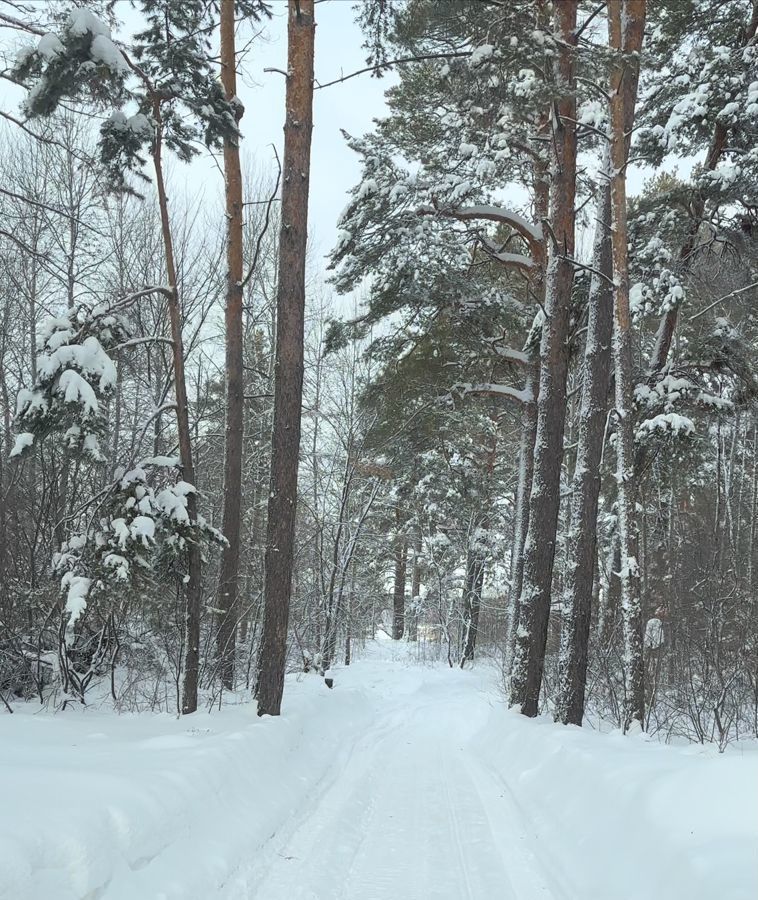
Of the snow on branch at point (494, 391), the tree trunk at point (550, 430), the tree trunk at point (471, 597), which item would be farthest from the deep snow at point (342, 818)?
the tree trunk at point (471, 597)

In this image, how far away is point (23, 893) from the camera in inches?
102

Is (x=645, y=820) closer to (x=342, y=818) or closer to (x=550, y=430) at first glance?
(x=342, y=818)

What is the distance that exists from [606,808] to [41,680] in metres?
6.80

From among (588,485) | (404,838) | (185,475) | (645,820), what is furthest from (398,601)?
(645,820)

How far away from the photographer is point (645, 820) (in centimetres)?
379

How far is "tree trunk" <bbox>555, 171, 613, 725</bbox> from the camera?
845 centimetres

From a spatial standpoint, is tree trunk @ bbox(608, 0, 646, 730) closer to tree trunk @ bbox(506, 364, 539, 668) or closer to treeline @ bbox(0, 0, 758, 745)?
treeline @ bbox(0, 0, 758, 745)

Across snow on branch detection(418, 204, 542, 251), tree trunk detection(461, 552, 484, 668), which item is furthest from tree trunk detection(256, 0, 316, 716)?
tree trunk detection(461, 552, 484, 668)

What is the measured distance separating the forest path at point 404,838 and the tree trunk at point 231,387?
101 inches

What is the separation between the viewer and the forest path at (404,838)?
3789 mm

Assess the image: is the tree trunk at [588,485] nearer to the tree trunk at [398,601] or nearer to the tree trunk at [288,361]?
the tree trunk at [288,361]

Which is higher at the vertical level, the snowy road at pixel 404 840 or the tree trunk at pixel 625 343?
the tree trunk at pixel 625 343

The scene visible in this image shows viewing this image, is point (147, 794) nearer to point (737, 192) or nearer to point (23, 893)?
point (23, 893)

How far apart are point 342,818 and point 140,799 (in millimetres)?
1996
